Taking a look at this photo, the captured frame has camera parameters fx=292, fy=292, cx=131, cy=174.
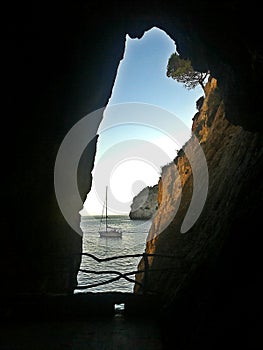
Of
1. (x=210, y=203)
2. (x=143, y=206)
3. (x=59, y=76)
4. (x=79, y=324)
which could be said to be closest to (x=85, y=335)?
(x=79, y=324)

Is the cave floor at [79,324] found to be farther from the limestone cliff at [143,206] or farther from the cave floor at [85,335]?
the limestone cliff at [143,206]

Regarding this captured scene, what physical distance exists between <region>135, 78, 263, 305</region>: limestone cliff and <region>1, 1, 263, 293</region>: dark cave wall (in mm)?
2029

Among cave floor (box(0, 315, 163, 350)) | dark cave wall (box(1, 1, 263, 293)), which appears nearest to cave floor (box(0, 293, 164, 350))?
cave floor (box(0, 315, 163, 350))

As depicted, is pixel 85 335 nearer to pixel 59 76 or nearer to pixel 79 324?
pixel 79 324

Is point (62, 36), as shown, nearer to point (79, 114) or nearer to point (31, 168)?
point (79, 114)

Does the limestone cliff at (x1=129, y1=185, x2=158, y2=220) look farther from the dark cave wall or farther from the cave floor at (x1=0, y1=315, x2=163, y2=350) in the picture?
the cave floor at (x1=0, y1=315, x2=163, y2=350)

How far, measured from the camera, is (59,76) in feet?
35.4

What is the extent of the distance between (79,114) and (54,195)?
3.78 meters

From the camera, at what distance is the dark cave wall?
295 inches

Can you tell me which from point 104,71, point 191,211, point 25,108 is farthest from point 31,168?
point 191,211

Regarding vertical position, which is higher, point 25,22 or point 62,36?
point 62,36

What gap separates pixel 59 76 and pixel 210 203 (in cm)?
784

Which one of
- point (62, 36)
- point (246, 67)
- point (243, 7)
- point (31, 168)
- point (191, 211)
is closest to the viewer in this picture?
point (243, 7)

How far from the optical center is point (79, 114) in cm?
1306
